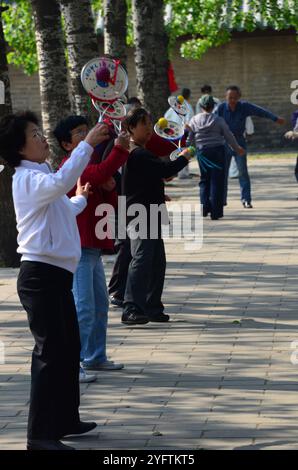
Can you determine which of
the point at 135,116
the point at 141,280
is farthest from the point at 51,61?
the point at 141,280

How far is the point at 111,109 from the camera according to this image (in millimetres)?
9242

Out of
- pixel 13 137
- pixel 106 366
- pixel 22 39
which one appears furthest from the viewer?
pixel 22 39

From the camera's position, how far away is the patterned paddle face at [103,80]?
916 cm

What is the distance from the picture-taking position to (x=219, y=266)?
13.8 meters

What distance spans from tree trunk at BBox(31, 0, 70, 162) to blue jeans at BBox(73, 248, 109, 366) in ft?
22.5

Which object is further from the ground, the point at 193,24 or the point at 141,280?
the point at 193,24

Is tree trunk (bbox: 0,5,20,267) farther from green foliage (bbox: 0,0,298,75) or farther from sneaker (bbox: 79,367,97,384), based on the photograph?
green foliage (bbox: 0,0,298,75)

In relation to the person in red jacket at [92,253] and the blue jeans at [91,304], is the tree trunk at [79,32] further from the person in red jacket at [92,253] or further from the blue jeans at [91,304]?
the blue jeans at [91,304]

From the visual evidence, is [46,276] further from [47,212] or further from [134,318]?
[134,318]

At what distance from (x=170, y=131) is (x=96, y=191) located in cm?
213

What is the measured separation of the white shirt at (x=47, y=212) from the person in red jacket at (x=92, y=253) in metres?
1.40

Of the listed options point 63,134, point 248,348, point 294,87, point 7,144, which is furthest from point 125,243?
point 294,87
